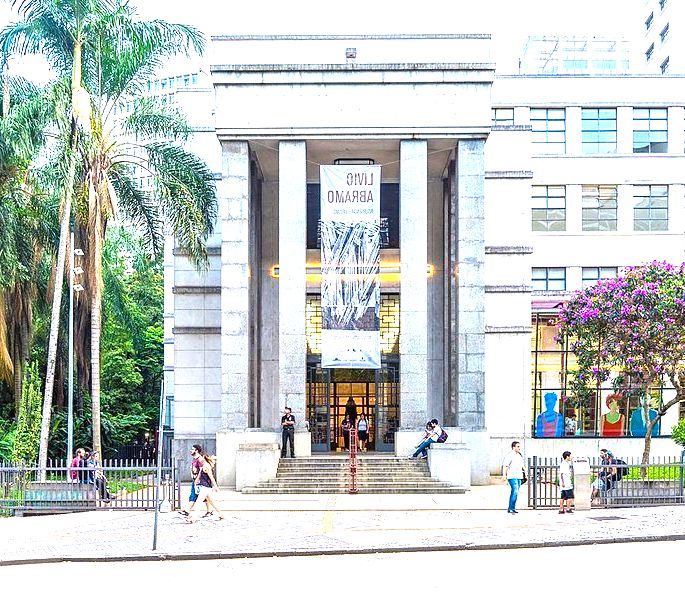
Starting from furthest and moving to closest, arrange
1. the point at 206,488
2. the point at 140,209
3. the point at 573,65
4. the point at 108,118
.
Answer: the point at 573,65, the point at 140,209, the point at 108,118, the point at 206,488

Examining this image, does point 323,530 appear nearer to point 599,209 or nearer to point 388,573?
point 388,573

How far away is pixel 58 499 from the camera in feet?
86.1

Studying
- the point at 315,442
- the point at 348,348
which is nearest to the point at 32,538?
the point at 348,348

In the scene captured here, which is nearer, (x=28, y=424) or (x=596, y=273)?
(x=28, y=424)

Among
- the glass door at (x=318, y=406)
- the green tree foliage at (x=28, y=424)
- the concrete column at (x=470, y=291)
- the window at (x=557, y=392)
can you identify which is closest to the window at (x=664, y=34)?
the window at (x=557, y=392)

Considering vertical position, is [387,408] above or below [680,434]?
above

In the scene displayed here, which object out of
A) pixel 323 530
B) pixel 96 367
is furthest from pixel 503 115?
pixel 323 530

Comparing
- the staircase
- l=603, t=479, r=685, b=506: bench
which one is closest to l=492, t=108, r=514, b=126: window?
the staircase

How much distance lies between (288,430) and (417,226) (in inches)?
312

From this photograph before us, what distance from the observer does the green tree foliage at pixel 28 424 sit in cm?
3203

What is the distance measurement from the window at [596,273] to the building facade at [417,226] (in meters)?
0.10

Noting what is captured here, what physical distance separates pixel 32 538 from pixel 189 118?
71.4ft

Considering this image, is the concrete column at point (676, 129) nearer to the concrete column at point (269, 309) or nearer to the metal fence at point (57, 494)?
the concrete column at point (269, 309)

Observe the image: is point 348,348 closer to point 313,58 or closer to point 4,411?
point 313,58
